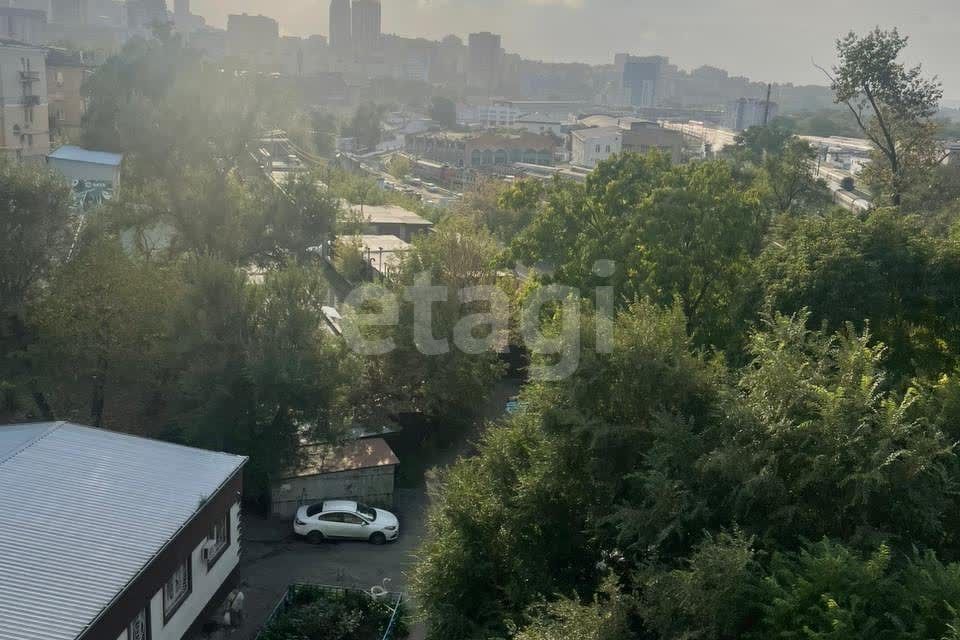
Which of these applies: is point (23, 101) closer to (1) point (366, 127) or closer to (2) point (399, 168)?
(2) point (399, 168)

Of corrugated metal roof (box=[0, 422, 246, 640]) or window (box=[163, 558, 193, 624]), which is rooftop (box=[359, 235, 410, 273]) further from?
window (box=[163, 558, 193, 624])

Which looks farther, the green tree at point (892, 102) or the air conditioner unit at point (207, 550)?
the green tree at point (892, 102)

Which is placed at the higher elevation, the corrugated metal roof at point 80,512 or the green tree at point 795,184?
the green tree at point 795,184

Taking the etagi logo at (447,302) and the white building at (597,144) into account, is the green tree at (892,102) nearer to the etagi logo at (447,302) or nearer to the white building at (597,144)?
the etagi logo at (447,302)

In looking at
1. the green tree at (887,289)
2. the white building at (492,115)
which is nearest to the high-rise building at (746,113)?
the white building at (492,115)

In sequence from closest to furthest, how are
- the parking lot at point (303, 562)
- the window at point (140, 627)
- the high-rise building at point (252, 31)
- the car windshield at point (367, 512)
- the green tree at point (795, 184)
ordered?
the window at point (140, 627) < the parking lot at point (303, 562) < the car windshield at point (367, 512) < the green tree at point (795, 184) < the high-rise building at point (252, 31)

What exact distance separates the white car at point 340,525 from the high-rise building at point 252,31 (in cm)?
11211

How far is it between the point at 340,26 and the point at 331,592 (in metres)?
150

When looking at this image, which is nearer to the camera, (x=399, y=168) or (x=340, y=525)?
(x=340, y=525)

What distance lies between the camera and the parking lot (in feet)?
31.6

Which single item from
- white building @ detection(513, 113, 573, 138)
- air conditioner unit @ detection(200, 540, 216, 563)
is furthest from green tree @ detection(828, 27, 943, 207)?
white building @ detection(513, 113, 573, 138)

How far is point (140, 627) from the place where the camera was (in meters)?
7.04

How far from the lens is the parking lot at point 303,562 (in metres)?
9.62

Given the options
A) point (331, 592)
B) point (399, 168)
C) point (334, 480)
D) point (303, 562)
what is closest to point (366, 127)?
point (399, 168)
